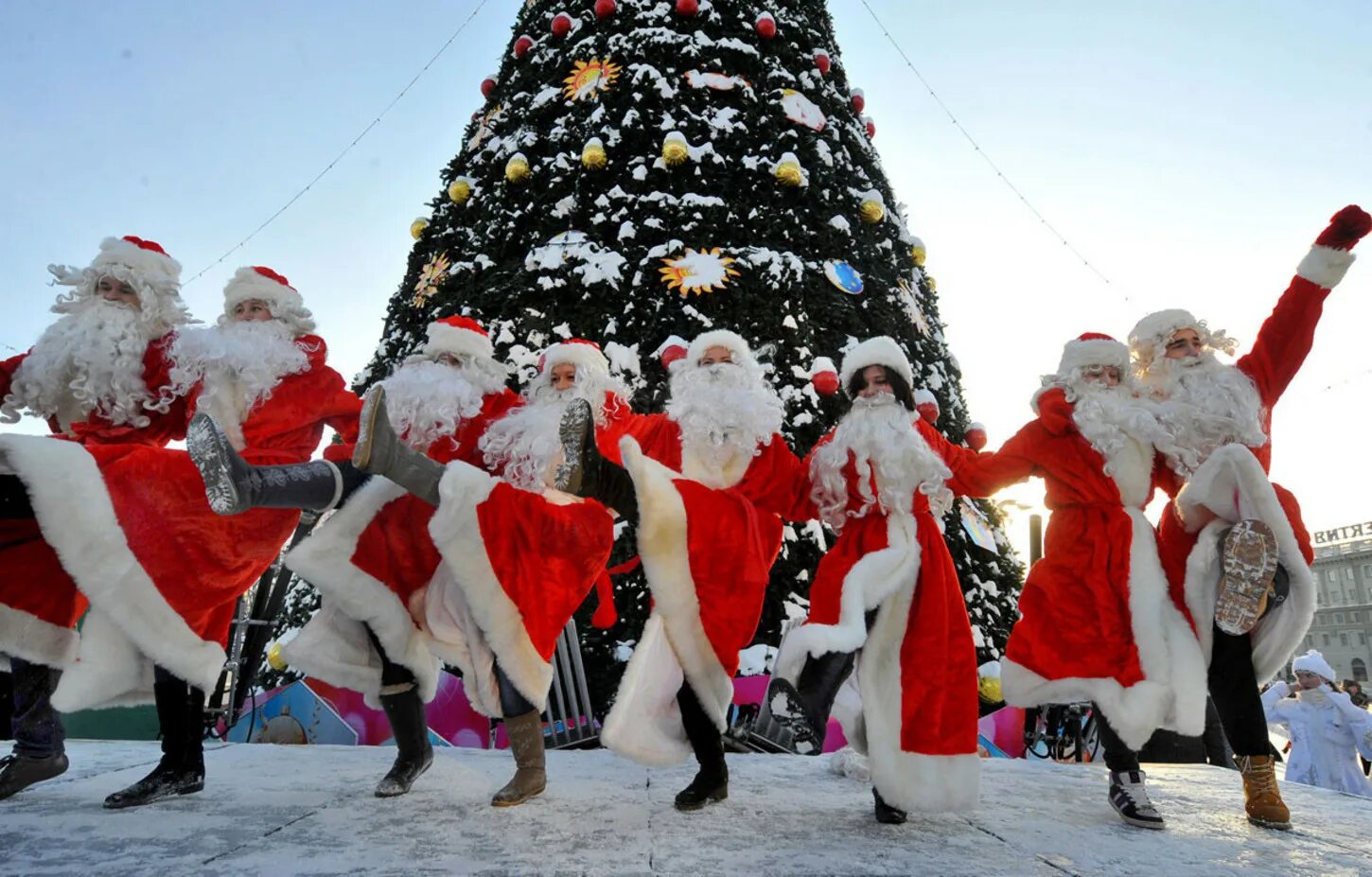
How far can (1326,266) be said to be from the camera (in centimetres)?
266

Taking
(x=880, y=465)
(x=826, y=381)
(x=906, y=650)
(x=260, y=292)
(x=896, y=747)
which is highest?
(x=826, y=381)

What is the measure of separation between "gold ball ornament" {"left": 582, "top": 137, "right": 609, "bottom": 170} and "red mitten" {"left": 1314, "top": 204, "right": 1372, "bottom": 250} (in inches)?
141

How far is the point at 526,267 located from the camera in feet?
15.4

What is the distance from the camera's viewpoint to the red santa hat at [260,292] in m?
2.89

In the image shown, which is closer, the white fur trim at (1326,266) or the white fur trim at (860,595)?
the white fur trim at (860,595)

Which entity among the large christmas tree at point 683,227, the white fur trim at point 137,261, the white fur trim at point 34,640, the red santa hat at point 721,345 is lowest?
the white fur trim at point 34,640

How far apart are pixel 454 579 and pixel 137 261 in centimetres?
163

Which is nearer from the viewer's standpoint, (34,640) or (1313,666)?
(34,640)

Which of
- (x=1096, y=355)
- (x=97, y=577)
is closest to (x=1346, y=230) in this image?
(x=1096, y=355)

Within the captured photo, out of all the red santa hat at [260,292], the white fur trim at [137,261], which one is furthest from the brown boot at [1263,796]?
the white fur trim at [137,261]

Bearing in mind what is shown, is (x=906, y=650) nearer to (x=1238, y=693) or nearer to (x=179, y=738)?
(x=1238, y=693)

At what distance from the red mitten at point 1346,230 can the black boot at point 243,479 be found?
11.2 ft

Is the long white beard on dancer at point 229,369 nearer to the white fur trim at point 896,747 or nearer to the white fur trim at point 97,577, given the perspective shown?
the white fur trim at point 97,577

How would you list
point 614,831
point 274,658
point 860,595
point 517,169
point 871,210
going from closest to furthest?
point 614,831 → point 860,595 → point 274,658 → point 517,169 → point 871,210
